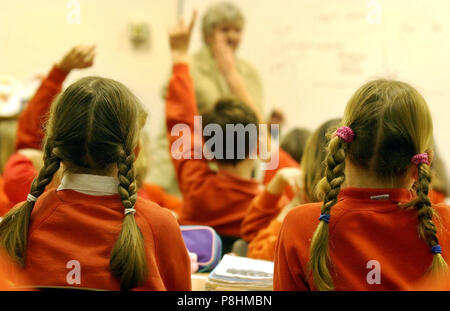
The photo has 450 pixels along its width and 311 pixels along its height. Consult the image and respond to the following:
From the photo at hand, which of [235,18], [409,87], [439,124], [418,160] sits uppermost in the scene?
[235,18]

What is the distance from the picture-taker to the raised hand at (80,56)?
1.53 m

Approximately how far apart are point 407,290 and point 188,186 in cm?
93

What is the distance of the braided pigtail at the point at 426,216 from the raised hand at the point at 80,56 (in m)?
0.91

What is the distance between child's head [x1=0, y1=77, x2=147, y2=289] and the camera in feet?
3.21

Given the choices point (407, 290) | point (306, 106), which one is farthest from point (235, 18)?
point (407, 290)

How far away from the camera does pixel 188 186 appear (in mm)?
1783

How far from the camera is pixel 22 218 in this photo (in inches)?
38.8

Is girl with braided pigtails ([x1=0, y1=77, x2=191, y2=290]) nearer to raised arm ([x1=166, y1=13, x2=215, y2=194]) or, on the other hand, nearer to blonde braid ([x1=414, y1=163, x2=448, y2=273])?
blonde braid ([x1=414, y1=163, x2=448, y2=273])

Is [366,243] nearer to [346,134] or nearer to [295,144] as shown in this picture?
[346,134]

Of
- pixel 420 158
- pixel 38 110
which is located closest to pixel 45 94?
pixel 38 110

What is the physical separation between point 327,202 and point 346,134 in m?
0.12

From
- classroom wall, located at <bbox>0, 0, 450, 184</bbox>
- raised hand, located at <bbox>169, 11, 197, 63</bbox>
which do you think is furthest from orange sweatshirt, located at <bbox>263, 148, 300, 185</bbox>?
classroom wall, located at <bbox>0, 0, 450, 184</bbox>

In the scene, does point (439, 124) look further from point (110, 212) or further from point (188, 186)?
point (110, 212)
